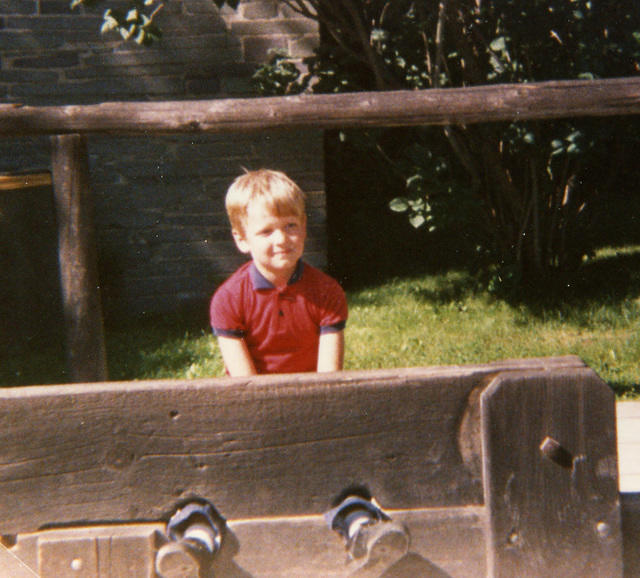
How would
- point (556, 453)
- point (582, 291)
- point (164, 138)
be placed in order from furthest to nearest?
point (164, 138) < point (582, 291) < point (556, 453)

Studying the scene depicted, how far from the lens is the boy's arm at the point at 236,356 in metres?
2.39

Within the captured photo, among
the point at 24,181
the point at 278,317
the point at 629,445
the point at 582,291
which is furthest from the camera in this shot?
the point at 582,291

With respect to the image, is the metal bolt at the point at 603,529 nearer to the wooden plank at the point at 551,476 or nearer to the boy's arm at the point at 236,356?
the wooden plank at the point at 551,476

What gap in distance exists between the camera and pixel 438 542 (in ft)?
4.09

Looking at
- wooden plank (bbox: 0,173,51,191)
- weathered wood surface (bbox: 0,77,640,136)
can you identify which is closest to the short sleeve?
weathered wood surface (bbox: 0,77,640,136)

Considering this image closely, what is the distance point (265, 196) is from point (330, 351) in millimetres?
484

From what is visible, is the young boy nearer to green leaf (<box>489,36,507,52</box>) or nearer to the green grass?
the green grass

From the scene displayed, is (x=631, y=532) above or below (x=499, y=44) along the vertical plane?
below

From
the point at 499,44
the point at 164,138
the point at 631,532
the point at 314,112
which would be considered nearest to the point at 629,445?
the point at 314,112

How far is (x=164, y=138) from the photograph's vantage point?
5734 mm

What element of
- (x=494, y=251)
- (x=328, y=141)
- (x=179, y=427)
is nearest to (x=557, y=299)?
(x=494, y=251)

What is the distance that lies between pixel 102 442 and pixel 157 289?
472 cm

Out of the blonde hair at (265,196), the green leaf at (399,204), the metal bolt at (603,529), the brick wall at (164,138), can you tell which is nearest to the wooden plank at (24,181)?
the brick wall at (164,138)

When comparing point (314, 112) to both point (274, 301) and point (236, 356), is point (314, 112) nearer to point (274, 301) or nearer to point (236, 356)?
point (274, 301)
